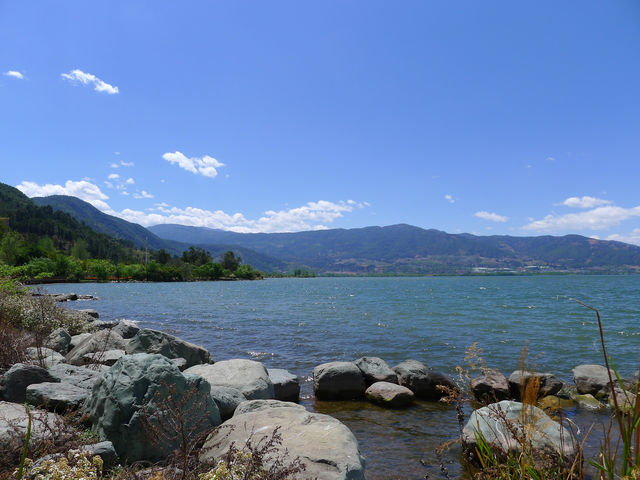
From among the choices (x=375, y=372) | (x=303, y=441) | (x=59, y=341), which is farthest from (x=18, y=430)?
(x=59, y=341)

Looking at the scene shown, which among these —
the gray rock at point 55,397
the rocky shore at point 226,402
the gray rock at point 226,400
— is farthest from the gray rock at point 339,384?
the gray rock at point 55,397

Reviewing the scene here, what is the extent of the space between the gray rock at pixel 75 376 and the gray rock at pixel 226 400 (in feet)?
8.11

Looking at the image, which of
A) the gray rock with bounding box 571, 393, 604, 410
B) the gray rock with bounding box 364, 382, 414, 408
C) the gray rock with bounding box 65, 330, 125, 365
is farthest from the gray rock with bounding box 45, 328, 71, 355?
the gray rock with bounding box 571, 393, 604, 410

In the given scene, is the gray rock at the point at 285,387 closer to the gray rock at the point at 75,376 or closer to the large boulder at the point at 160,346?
the large boulder at the point at 160,346

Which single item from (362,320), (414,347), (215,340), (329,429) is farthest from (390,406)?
(362,320)

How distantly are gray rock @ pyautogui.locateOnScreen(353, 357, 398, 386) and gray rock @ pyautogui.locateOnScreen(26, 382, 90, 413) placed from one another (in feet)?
27.4

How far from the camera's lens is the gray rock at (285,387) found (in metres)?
11.5

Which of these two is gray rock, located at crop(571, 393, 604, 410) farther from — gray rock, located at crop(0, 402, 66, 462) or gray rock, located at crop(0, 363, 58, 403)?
gray rock, located at crop(0, 363, 58, 403)

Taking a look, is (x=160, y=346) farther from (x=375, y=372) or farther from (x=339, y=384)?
(x=375, y=372)

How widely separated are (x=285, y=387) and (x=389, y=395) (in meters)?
3.10

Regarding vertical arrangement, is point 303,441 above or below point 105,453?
above

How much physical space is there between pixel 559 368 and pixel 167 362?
15227 mm

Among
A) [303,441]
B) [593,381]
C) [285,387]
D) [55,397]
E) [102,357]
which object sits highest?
[303,441]

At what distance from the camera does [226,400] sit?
27.4 ft
